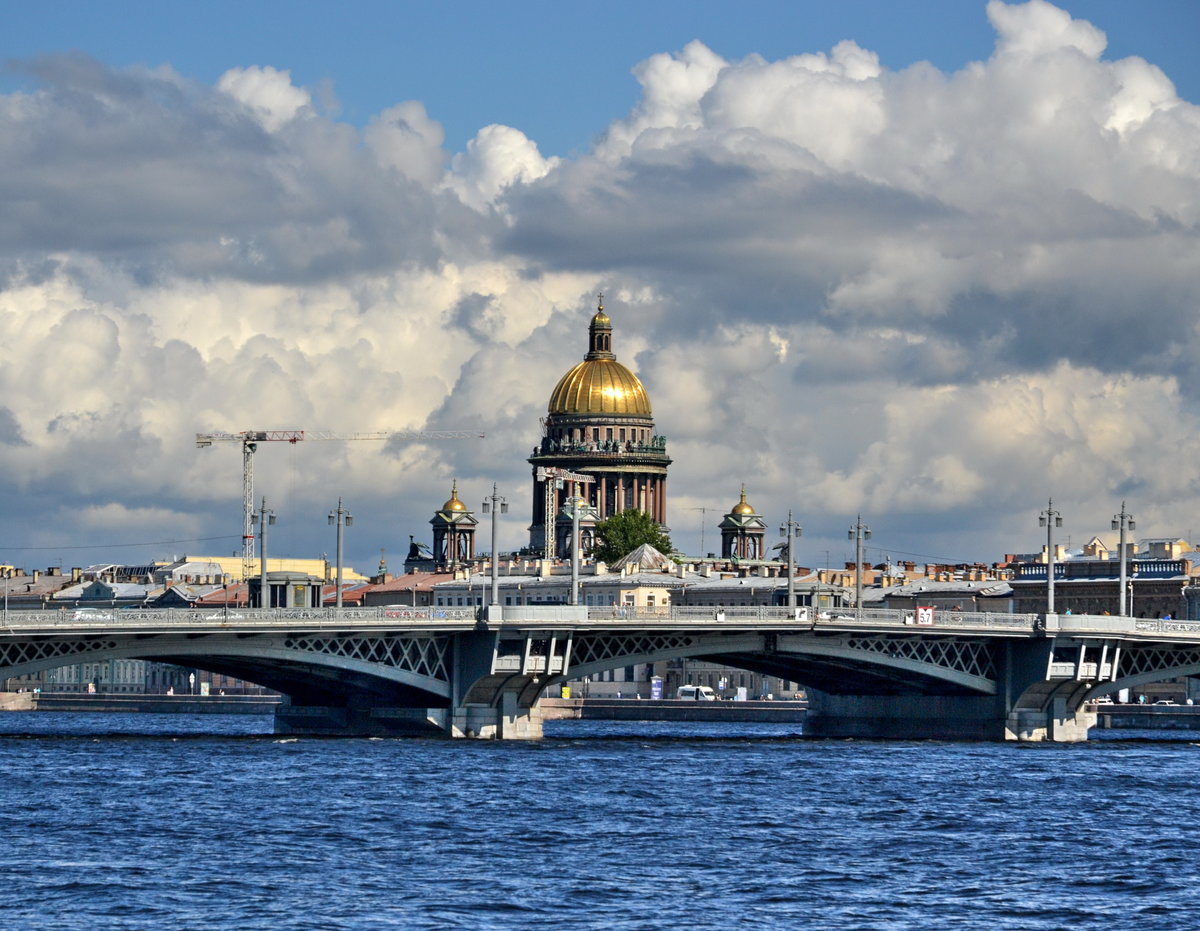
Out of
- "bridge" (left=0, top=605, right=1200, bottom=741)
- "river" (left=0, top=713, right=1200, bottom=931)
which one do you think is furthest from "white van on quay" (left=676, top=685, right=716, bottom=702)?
"river" (left=0, top=713, right=1200, bottom=931)

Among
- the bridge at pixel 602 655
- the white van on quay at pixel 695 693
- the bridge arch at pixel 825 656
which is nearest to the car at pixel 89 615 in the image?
the bridge at pixel 602 655

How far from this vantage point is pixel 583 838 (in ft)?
189

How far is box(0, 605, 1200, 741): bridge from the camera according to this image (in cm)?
8606

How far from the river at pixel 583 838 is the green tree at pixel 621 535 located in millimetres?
103548

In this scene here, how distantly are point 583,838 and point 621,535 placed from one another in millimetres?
138136

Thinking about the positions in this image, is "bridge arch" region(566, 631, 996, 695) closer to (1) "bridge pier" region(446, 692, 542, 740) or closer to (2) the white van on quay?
(1) "bridge pier" region(446, 692, 542, 740)

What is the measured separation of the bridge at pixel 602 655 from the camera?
86.1 meters

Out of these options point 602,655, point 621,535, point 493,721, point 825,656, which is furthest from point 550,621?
point 621,535

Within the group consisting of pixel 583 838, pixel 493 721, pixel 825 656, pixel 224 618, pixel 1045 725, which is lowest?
pixel 583 838

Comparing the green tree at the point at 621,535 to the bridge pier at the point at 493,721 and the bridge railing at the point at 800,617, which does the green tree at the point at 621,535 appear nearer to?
the bridge railing at the point at 800,617

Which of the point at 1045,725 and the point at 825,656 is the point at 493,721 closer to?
the point at 825,656

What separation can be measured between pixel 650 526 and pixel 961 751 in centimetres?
10771

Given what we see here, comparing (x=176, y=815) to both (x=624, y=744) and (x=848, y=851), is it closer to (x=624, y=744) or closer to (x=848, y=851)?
(x=848, y=851)

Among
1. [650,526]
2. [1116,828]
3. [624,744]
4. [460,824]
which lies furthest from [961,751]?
[650,526]
